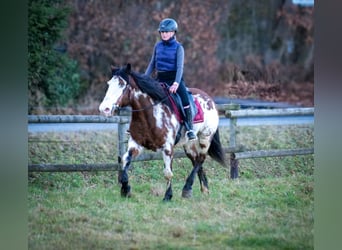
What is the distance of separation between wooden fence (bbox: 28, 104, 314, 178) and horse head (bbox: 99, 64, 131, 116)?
14 centimetres

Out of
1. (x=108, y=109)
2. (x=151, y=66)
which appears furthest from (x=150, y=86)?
(x=108, y=109)

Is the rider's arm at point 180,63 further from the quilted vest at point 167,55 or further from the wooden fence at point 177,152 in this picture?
the wooden fence at point 177,152

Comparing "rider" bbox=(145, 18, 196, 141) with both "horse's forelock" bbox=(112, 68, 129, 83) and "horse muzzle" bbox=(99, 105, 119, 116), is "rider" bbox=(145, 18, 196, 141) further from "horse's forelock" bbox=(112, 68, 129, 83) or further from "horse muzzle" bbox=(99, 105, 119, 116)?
"horse muzzle" bbox=(99, 105, 119, 116)

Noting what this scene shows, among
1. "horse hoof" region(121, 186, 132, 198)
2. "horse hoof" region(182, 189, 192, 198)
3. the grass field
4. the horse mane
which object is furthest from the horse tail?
"horse hoof" region(121, 186, 132, 198)

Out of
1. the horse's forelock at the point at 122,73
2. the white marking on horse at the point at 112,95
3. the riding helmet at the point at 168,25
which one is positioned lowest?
the white marking on horse at the point at 112,95

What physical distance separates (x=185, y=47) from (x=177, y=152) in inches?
28.1

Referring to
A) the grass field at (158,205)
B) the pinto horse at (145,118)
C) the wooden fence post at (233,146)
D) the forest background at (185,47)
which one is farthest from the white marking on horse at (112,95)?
the wooden fence post at (233,146)

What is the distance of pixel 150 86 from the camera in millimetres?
4371

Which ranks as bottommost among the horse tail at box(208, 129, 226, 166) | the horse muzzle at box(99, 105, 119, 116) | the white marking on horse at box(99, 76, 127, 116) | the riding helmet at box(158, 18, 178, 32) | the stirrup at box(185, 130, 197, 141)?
the horse tail at box(208, 129, 226, 166)

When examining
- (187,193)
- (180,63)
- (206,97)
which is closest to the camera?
(180,63)

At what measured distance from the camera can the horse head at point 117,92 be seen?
434 cm

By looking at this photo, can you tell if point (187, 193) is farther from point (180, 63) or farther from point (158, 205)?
point (180, 63)

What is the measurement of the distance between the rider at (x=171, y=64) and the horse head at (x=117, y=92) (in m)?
0.17

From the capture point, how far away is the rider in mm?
4430
